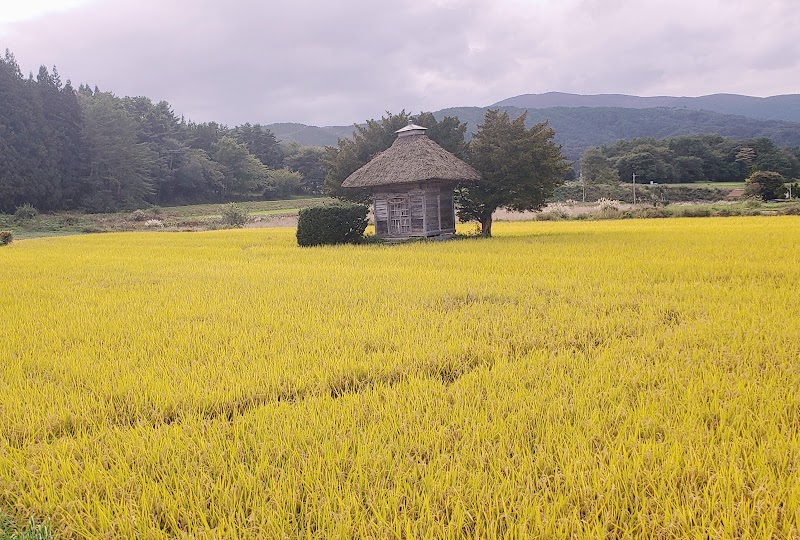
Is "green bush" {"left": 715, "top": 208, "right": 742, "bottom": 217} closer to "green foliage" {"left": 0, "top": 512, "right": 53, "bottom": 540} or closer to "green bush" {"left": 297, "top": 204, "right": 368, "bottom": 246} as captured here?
"green bush" {"left": 297, "top": 204, "right": 368, "bottom": 246}

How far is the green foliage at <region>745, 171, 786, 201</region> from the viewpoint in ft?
133

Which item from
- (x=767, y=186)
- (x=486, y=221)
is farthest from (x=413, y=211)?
(x=767, y=186)

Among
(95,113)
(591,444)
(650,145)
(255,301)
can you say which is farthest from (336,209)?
(650,145)

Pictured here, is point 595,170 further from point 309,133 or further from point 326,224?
point 309,133

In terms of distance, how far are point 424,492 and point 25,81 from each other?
63.2 metres

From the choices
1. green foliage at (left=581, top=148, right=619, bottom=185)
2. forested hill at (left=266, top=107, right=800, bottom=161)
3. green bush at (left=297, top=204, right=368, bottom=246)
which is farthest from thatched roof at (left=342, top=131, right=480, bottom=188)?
forested hill at (left=266, top=107, right=800, bottom=161)

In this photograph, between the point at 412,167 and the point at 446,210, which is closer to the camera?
the point at 412,167

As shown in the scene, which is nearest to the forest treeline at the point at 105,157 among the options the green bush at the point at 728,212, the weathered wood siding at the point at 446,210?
the weathered wood siding at the point at 446,210

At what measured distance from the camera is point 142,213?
4662cm

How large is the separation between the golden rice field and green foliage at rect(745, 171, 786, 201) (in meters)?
41.1

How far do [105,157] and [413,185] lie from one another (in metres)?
44.3

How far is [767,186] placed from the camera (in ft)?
135

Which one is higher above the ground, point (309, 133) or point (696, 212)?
point (309, 133)

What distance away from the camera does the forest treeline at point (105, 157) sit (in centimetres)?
4500
